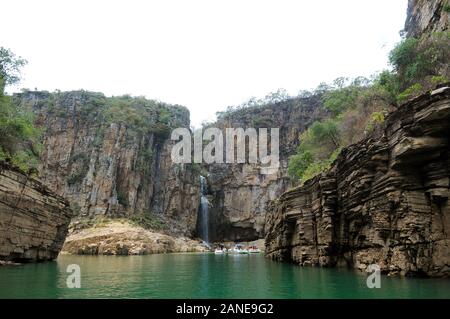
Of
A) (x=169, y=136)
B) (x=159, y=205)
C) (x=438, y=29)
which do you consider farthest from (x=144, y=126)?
(x=438, y=29)

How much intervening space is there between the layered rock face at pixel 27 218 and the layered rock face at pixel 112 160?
3744cm

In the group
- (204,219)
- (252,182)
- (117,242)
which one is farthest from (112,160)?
(252,182)

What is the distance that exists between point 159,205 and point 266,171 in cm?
2388

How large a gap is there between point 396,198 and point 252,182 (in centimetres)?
6425

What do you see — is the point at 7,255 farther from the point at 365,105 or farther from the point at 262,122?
the point at 262,122

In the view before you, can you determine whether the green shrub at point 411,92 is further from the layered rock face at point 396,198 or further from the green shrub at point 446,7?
the green shrub at point 446,7

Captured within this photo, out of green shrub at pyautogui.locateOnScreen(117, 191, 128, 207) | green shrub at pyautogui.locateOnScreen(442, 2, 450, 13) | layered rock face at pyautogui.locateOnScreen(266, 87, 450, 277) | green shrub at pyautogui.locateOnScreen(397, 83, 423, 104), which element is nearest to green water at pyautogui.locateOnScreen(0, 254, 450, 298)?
layered rock face at pyautogui.locateOnScreen(266, 87, 450, 277)

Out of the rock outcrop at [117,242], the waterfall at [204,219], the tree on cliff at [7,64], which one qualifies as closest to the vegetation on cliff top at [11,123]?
the tree on cliff at [7,64]

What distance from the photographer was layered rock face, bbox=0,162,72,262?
25.9m

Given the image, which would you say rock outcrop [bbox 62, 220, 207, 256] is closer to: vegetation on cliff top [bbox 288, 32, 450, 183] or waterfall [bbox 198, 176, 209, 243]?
waterfall [bbox 198, 176, 209, 243]

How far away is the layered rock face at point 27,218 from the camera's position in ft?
84.8

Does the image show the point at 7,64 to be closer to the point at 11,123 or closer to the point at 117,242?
the point at 11,123

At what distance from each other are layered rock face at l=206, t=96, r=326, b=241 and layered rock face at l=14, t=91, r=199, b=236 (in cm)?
565

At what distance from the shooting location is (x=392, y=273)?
61.4ft
